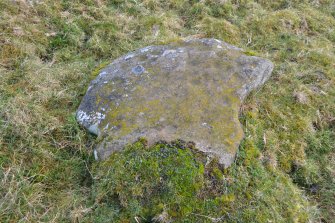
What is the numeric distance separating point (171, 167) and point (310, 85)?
2.92 meters

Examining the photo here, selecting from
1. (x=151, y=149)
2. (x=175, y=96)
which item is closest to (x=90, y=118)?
(x=151, y=149)

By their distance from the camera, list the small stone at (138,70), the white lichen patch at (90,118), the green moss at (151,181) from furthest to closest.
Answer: the small stone at (138,70)
the white lichen patch at (90,118)
the green moss at (151,181)

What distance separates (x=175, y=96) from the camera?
3582 millimetres

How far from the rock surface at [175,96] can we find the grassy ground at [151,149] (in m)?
0.21

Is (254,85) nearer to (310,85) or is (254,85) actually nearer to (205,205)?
(310,85)

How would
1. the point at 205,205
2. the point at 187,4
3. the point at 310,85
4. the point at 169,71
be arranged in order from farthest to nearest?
the point at 187,4, the point at 310,85, the point at 169,71, the point at 205,205

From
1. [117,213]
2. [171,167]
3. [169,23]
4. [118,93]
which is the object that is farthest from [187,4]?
[117,213]

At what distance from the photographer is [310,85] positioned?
4.73 meters

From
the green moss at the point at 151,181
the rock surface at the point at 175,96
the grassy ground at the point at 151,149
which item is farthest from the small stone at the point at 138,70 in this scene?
the green moss at the point at 151,181

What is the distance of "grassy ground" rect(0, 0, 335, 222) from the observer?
9.45ft

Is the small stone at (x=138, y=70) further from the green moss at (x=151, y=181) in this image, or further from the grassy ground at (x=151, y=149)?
the green moss at (x=151, y=181)

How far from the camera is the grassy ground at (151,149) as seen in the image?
288 cm

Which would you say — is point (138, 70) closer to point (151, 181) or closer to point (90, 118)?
point (90, 118)

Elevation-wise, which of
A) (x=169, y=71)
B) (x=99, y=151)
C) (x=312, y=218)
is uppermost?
(x=169, y=71)
